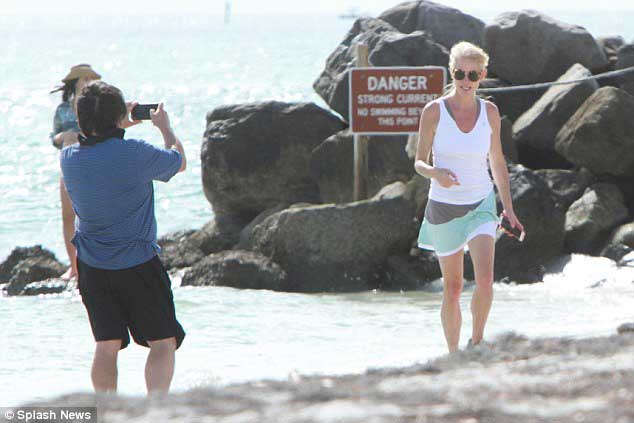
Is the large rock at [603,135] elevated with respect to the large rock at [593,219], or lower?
elevated

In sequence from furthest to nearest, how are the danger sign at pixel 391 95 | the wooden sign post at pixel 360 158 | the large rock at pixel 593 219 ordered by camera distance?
1. the wooden sign post at pixel 360 158
2. the danger sign at pixel 391 95
3. the large rock at pixel 593 219

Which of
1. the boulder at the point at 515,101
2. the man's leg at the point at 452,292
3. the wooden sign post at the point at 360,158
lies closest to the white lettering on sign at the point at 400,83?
the wooden sign post at the point at 360,158

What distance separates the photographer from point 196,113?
47.0 meters

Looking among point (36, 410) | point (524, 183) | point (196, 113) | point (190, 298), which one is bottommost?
point (196, 113)

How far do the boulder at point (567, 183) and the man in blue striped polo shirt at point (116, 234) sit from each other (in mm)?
7344

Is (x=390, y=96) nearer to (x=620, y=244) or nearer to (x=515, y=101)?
(x=515, y=101)

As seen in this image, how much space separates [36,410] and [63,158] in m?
1.84

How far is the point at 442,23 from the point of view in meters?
16.8

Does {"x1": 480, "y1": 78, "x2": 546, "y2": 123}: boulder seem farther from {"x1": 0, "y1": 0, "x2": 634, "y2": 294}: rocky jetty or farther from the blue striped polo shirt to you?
the blue striped polo shirt

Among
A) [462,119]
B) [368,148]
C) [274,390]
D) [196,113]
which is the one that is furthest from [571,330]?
[196,113]

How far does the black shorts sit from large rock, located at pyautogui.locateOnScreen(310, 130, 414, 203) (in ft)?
24.5

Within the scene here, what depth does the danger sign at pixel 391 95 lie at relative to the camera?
41.5 feet

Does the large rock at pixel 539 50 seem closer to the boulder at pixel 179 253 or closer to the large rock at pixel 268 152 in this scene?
the large rock at pixel 268 152

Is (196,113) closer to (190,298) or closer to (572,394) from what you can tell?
(190,298)
